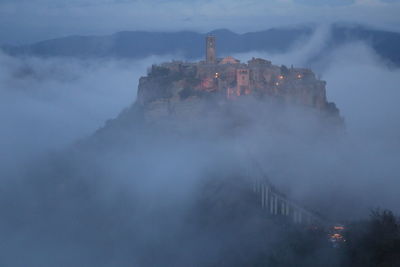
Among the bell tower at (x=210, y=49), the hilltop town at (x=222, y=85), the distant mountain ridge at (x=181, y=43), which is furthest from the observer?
the distant mountain ridge at (x=181, y=43)

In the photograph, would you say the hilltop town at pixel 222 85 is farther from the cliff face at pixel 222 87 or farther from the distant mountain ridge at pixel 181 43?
the distant mountain ridge at pixel 181 43

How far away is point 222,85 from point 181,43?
65.6 metres

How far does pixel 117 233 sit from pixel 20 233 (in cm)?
1109

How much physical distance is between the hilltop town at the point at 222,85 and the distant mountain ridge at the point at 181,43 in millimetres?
46453

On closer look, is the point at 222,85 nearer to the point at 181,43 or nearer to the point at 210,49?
the point at 210,49

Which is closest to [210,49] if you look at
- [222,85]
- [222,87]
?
[222,85]

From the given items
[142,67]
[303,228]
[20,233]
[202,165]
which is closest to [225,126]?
[202,165]

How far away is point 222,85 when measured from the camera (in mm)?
39719

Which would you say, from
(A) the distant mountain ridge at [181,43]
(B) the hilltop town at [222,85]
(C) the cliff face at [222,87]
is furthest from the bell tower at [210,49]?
(A) the distant mountain ridge at [181,43]

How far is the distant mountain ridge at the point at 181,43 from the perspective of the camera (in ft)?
313

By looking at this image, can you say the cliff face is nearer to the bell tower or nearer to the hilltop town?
the hilltop town

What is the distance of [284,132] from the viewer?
137 ft

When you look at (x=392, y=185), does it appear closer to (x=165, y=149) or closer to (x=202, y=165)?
(x=202, y=165)

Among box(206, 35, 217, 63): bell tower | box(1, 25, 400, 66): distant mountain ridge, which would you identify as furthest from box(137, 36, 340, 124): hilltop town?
box(1, 25, 400, 66): distant mountain ridge
